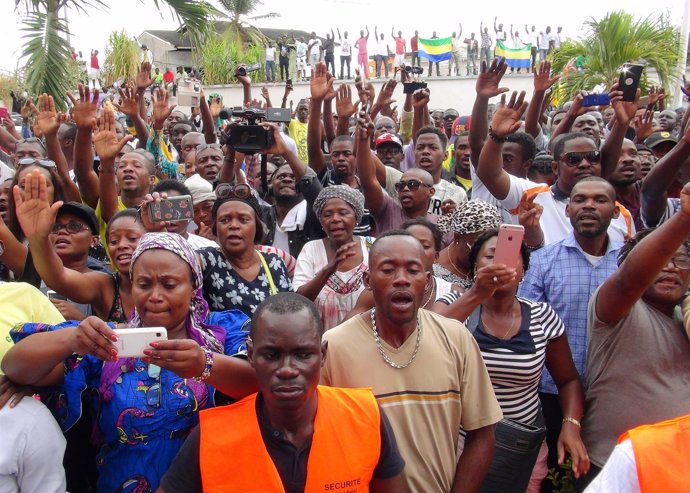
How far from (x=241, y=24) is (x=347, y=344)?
1126 inches

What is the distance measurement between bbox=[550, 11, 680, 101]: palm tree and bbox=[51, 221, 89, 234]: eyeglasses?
10.3 metres

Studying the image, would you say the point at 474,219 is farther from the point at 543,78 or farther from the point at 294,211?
the point at 543,78

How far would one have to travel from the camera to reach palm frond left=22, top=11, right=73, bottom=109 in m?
7.66

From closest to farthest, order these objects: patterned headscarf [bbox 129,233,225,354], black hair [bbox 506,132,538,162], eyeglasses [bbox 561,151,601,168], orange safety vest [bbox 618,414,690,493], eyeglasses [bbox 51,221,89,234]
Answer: orange safety vest [bbox 618,414,690,493] < patterned headscarf [bbox 129,233,225,354] < eyeglasses [bbox 51,221,89,234] < eyeglasses [bbox 561,151,601,168] < black hair [bbox 506,132,538,162]

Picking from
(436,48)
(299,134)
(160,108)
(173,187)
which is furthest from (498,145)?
(436,48)

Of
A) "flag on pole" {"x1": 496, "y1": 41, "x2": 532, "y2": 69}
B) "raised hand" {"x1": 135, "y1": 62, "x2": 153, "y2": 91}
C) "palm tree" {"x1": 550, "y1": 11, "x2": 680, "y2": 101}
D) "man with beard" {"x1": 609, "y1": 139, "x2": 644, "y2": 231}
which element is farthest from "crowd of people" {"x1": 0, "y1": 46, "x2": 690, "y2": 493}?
"flag on pole" {"x1": 496, "y1": 41, "x2": 532, "y2": 69}

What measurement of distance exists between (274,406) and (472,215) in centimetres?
184

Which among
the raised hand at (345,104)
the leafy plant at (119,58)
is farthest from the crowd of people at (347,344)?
the leafy plant at (119,58)

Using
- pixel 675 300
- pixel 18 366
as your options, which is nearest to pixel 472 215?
pixel 675 300

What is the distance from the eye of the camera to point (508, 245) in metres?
2.49

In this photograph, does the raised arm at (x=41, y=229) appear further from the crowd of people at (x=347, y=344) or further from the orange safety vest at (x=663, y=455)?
the orange safety vest at (x=663, y=455)

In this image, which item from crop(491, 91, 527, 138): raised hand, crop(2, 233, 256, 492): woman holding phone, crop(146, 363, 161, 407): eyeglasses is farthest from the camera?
crop(491, 91, 527, 138): raised hand

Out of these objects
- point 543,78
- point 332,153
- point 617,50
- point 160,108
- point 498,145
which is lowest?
point 332,153

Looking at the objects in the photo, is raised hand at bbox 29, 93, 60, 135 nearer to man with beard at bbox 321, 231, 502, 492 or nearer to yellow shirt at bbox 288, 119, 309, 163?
man with beard at bbox 321, 231, 502, 492
